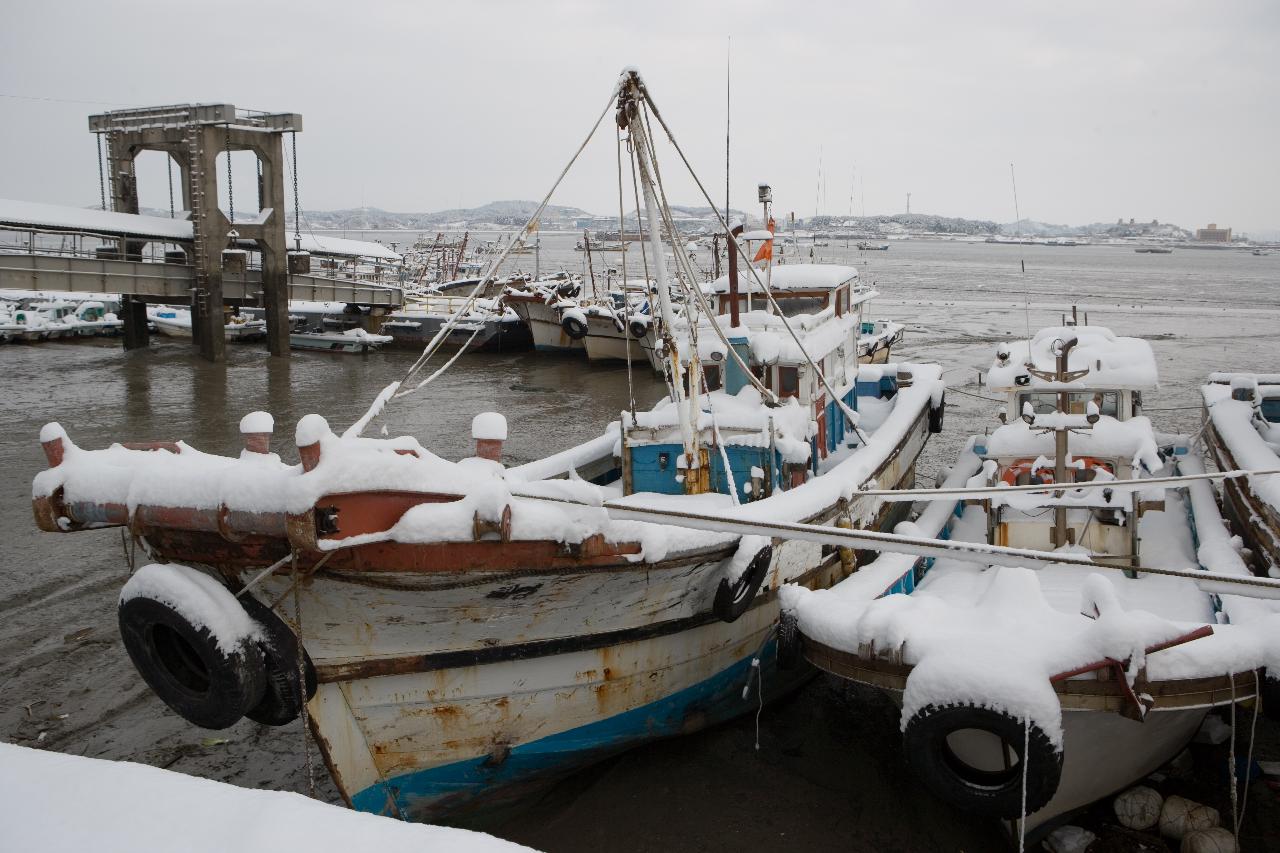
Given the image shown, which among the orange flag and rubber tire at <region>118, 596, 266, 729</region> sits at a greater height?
the orange flag

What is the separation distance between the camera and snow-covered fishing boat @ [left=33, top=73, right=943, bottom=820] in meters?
5.97

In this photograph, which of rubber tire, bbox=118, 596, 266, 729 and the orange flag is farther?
the orange flag

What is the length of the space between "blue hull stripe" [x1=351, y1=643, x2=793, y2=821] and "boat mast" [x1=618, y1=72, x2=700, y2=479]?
79.0 inches

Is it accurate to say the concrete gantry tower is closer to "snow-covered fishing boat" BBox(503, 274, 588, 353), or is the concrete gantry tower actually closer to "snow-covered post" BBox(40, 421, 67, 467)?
"snow-covered fishing boat" BBox(503, 274, 588, 353)

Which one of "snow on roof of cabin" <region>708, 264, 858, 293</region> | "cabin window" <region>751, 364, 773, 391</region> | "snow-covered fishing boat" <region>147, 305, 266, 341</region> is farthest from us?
"snow-covered fishing boat" <region>147, 305, 266, 341</region>

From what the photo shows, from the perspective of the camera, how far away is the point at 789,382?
10.7 meters

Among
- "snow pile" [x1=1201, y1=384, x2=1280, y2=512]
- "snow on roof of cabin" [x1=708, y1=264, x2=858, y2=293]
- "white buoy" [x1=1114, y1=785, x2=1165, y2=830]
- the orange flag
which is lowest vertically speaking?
"white buoy" [x1=1114, y1=785, x2=1165, y2=830]

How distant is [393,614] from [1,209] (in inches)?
1138

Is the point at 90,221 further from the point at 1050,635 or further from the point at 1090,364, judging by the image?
the point at 1050,635

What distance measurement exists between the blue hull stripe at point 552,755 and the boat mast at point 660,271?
79.0 inches

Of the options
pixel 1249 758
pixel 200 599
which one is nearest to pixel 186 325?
pixel 200 599

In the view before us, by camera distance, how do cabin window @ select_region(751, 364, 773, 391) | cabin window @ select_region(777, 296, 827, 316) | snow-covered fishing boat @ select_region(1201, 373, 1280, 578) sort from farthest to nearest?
cabin window @ select_region(777, 296, 827, 316), cabin window @ select_region(751, 364, 773, 391), snow-covered fishing boat @ select_region(1201, 373, 1280, 578)

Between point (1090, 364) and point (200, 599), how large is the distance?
8.54 meters

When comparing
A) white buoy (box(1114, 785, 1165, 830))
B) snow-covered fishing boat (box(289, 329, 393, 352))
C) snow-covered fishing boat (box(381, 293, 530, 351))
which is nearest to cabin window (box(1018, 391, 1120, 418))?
white buoy (box(1114, 785, 1165, 830))
